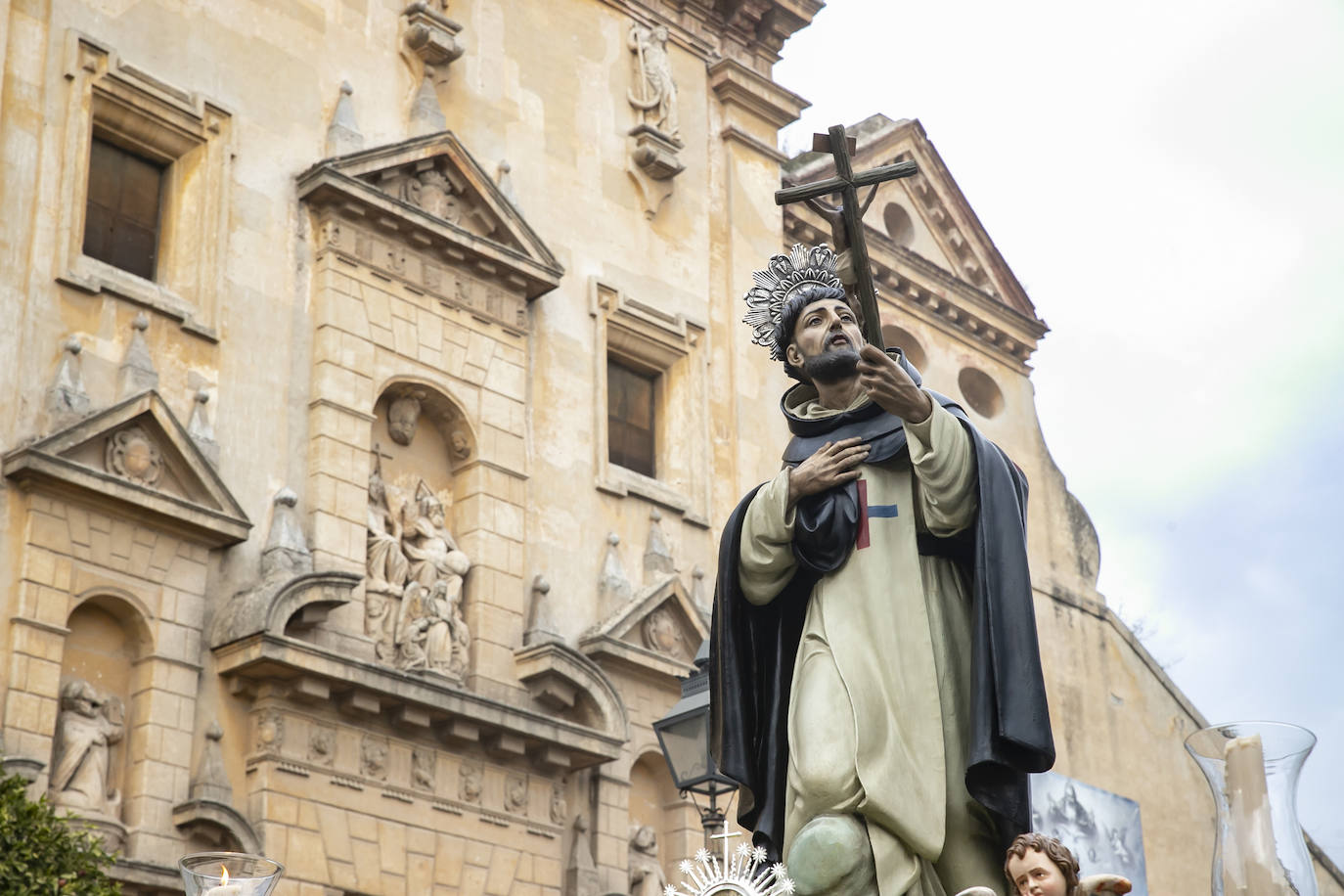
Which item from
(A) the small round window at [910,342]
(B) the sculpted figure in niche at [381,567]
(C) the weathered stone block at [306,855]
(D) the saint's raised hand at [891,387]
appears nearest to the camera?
(D) the saint's raised hand at [891,387]

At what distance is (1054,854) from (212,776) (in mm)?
11106

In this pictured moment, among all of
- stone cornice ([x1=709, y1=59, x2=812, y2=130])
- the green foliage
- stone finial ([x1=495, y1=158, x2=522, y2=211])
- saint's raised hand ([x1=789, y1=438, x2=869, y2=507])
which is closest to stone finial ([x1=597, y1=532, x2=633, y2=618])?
stone finial ([x1=495, y1=158, x2=522, y2=211])

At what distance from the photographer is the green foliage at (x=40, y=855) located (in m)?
11.0

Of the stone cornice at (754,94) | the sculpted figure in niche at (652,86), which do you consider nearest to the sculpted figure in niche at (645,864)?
the sculpted figure in niche at (652,86)

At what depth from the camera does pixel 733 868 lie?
452 centimetres

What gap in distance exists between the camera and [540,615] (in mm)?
17172

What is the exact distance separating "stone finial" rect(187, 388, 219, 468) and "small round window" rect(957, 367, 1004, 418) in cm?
1167

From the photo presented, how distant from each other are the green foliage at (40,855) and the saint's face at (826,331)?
7.16 m

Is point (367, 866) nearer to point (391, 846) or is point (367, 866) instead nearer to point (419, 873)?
point (391, 846)

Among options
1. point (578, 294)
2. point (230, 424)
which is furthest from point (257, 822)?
point (578, 294)

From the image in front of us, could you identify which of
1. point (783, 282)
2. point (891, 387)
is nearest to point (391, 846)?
point (783, 282)

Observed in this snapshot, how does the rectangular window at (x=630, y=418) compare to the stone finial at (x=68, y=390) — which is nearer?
the stone finial at (x=68, y=390)

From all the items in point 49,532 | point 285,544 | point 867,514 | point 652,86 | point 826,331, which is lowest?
point 867,514

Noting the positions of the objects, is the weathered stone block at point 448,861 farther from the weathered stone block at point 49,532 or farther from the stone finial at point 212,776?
the weathered stone block at point 49,532
